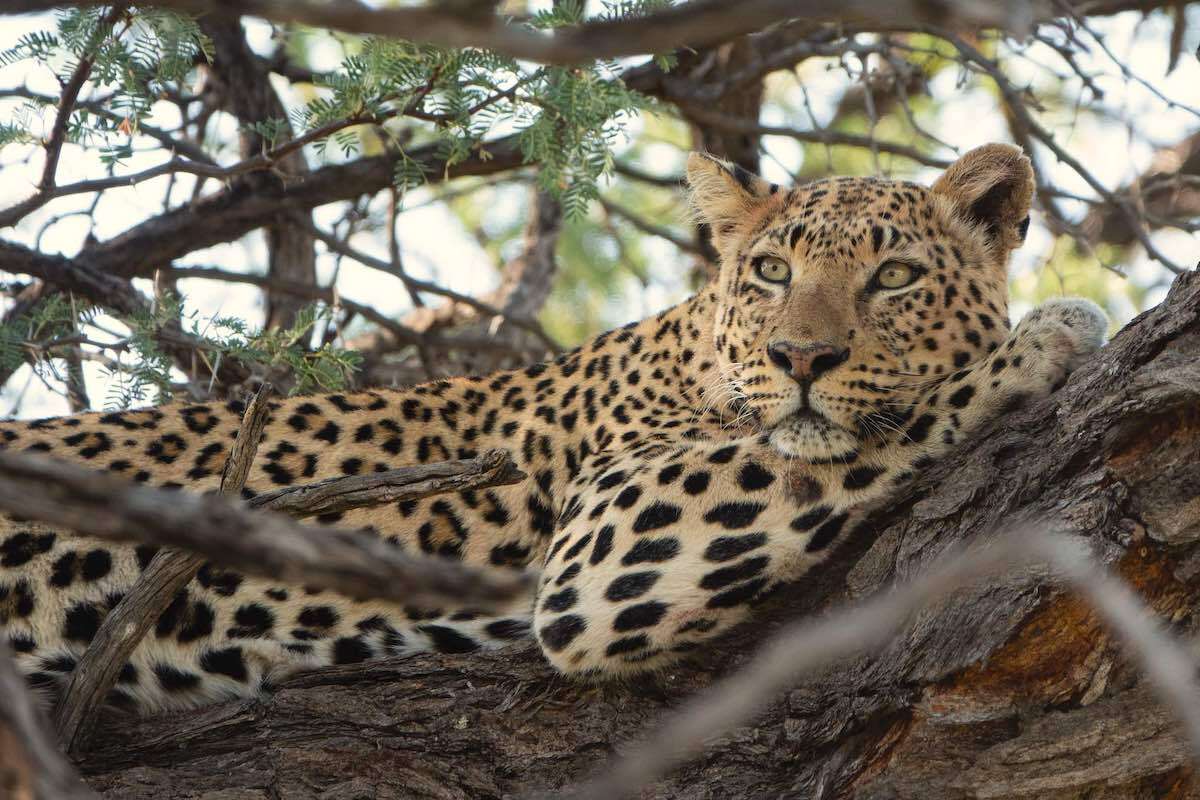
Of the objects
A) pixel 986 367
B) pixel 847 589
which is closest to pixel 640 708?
pixel 847 589

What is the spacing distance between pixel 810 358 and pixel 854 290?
2.03ft

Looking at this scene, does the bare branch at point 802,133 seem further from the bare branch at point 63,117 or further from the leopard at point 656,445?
the bare branch at point 63,117

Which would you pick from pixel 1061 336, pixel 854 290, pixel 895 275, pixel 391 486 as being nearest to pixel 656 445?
pixel 854 290

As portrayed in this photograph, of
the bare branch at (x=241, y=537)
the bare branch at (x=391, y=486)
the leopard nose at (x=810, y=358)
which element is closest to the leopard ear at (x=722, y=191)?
the leopard nose at (x=810, y=358)

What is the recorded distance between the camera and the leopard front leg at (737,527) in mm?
5156

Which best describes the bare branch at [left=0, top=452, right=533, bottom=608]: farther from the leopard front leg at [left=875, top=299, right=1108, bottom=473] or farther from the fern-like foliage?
the fern-like foliage

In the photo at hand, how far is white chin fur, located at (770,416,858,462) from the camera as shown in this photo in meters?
5.47

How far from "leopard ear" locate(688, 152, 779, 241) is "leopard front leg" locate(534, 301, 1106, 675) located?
175cm

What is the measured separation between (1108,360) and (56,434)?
4.70 m

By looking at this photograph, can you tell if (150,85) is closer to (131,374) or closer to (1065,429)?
(131,374)

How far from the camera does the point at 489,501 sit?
21.9 feet

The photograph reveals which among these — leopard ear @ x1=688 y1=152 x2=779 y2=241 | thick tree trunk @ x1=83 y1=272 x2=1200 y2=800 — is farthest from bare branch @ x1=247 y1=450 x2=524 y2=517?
leopard ear @ x1=688 y1=152 x2=779 y2=241

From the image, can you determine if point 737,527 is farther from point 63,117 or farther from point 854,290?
point 63,117

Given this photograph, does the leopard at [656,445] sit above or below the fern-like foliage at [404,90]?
below
